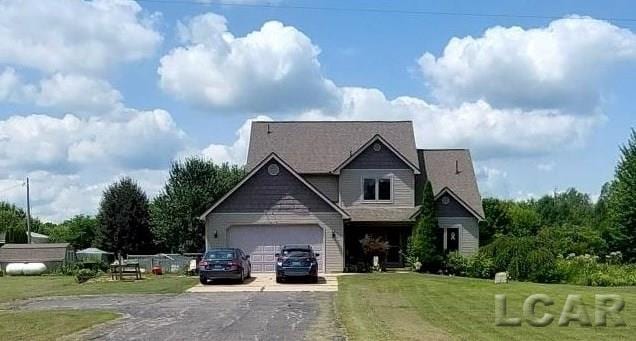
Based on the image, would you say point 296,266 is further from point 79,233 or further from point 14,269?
point 79,233

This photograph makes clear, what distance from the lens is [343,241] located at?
131 ft

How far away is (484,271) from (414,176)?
24.1ft

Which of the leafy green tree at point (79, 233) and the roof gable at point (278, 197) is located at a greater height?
the roof gable at point (278, 197)

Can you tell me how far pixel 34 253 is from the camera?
5425 centimetres

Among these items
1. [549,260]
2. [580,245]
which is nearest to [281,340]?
[549,260]

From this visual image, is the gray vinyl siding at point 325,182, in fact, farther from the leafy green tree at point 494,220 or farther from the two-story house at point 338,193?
the leafy green tree at point 494,220

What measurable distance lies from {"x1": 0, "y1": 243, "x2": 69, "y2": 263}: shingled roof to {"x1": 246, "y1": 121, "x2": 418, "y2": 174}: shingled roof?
16.6 metres

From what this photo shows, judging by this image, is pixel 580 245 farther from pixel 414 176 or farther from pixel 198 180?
pixel 198 180

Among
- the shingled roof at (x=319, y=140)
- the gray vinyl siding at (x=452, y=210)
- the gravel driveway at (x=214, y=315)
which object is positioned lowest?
the gravel driveway at (x=214, y=315)

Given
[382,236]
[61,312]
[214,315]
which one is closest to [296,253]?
[382,236]

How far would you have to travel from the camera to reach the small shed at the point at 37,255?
176ft

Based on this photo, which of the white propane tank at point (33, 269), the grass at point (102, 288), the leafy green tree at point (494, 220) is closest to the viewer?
the grass at point (102, 288)

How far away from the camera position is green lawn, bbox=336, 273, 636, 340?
51.9 feet

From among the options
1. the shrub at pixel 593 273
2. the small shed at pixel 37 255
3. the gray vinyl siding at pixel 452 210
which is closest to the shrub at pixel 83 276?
the small shed at pixel 37 255
